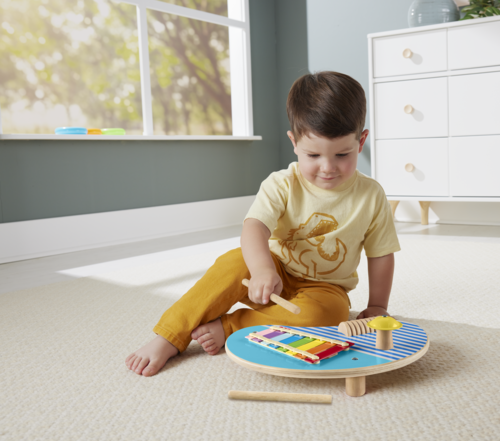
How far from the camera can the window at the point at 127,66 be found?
218 cm

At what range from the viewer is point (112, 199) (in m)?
2.31

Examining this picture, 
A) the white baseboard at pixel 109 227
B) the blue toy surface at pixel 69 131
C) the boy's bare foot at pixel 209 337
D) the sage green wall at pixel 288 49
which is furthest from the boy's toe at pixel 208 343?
the sage green wall at pixel 288 49

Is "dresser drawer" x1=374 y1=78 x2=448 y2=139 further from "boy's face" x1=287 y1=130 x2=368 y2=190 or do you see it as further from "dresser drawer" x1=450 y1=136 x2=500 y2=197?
"boy's face" x1=287 y1=130 x2=368 y2=190

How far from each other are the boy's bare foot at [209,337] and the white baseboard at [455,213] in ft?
6.45

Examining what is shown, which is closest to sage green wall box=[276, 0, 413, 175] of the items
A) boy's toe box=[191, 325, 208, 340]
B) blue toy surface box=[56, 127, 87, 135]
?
blue toy surface box=[56, 127, 87, 135]

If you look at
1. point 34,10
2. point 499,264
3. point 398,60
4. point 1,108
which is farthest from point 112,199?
point 499,264

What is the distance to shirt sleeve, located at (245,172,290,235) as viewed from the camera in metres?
0.90

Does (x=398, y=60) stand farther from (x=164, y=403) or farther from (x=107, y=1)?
(x=164, y=403)

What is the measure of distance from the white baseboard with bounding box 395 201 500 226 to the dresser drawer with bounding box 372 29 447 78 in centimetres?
70

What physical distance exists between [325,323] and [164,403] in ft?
1.04

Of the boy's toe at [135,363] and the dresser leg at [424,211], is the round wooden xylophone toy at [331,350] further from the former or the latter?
the dresser leg at [424,211]

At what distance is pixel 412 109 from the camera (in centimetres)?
226

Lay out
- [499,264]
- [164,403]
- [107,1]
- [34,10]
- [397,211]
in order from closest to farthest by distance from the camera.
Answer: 1. [164,403]
2. [499,264]
3. [34,10]
4. [107,1]
5. [397,211]

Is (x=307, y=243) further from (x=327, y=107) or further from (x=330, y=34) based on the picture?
(x=330, y=34)
